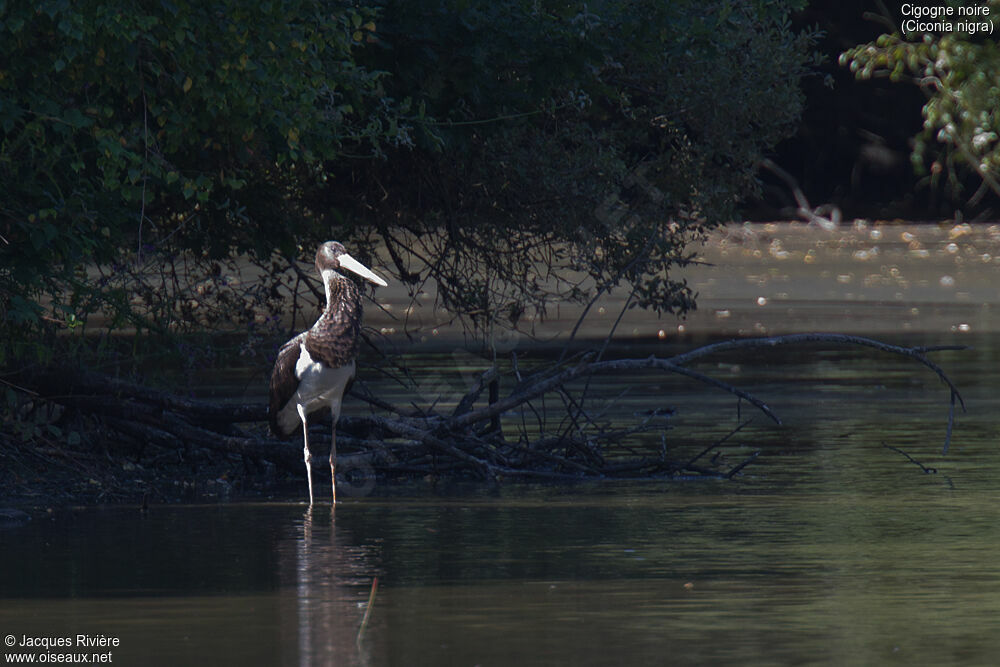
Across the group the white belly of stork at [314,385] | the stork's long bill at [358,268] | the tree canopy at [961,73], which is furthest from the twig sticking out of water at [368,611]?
the tree canopy at [961,73]

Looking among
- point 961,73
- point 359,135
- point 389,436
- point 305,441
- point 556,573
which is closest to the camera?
point 556,573

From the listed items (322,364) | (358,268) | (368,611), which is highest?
(358,268)

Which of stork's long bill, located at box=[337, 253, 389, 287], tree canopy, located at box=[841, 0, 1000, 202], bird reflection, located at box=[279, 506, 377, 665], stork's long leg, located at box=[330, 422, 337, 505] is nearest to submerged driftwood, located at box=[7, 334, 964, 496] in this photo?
stork's long leg, located at box=[330, 422, 337, 505]

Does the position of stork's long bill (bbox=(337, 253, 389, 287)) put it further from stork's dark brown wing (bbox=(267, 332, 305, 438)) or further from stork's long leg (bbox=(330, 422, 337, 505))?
stork's long leg (bbox=(330, 422, 337, 505))

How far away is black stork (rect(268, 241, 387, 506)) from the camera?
1385cm

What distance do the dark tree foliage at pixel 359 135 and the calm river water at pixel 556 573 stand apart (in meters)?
2.05

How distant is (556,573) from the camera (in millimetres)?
10039

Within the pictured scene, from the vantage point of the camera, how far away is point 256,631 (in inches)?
339

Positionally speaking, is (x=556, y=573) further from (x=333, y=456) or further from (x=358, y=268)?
(x=358, y=268)

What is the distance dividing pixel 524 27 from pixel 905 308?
19.8 metres

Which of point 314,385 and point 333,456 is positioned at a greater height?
point 314,385

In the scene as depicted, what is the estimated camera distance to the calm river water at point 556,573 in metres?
8.24

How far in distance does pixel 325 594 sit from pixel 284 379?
452cm

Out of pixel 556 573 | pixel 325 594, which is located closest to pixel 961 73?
pixel 556 573
